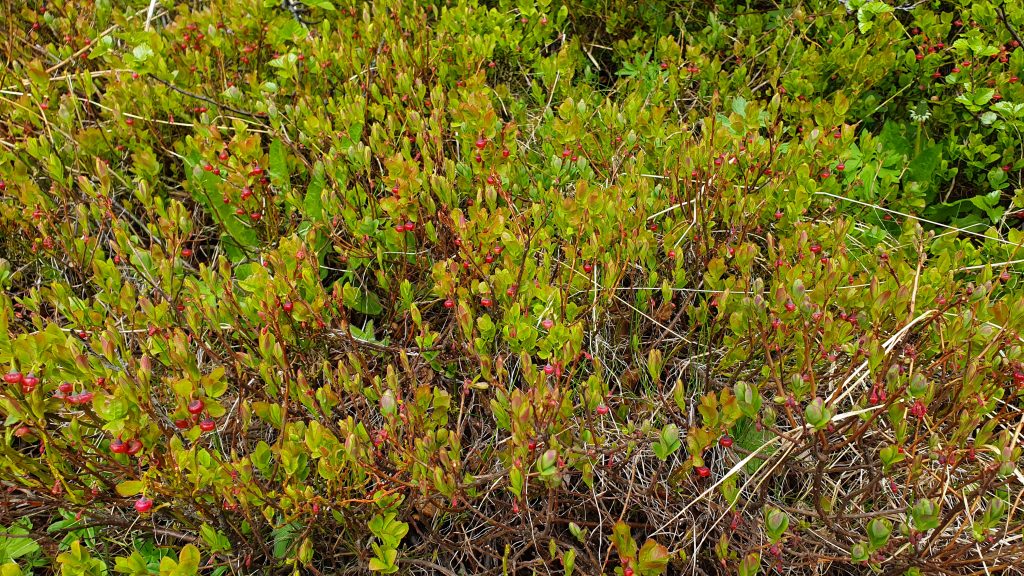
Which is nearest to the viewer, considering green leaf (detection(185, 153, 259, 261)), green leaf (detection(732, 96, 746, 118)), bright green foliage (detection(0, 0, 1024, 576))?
bright green foliage (detection(0, 0, 1024, 576))

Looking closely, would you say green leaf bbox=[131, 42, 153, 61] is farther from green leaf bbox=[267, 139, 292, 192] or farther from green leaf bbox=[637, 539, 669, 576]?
green leaf bbox=[637, 539, 669, 576]

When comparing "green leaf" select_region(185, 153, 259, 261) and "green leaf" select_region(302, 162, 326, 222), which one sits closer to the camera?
"green leaf" select_region(302, 162, 326, 222)

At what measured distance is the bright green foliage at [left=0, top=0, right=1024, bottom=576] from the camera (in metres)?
1.61

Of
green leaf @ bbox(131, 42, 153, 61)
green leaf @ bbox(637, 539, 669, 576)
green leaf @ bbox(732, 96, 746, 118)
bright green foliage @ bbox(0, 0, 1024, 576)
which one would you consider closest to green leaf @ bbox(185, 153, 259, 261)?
bright green foliage @ bbox(0, 0, 1024, 576)

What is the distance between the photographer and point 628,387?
2.10 m

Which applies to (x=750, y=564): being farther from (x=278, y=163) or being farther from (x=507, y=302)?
(x=278, y=163)

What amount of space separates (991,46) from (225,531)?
2920mm

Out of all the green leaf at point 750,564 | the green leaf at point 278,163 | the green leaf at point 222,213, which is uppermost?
the green leaf at point 278,163

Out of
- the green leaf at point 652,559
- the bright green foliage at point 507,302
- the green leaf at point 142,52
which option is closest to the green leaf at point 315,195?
the bright green foliage at point 507,302

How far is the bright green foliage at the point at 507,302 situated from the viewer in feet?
5.29

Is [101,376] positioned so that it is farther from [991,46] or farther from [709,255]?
[991,46]

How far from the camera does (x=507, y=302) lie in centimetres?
193

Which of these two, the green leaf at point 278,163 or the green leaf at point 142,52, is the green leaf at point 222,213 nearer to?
the green leaf at point 278,163

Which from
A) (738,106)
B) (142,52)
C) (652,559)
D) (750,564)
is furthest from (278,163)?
(750,564)
